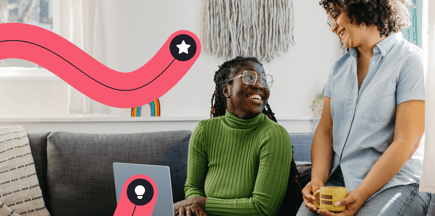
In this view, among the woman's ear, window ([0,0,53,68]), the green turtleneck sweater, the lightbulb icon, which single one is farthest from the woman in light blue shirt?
window ([0,0,53,68])

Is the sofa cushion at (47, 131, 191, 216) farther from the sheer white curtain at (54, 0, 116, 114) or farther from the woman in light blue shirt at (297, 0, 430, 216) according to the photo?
the woman in light blue shirt at (297, 0, 430, 216)

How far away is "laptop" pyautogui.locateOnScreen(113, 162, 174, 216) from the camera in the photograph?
0.83 metres

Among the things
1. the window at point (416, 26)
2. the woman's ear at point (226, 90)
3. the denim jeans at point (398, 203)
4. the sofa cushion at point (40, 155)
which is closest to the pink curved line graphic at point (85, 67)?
the woman's ear at point (226, 90)

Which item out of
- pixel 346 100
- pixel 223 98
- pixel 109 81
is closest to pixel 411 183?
pixel 346 100

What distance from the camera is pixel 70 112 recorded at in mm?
2146

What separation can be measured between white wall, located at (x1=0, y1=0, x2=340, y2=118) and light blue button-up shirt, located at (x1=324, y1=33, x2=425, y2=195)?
1.34 metres

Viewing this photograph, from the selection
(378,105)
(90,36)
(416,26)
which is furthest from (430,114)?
(90,36)

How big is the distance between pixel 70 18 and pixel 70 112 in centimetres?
68

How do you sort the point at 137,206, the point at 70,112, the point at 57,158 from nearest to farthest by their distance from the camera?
1. the point at 137,206
2. the point at 57,158
3. the point at 70,112

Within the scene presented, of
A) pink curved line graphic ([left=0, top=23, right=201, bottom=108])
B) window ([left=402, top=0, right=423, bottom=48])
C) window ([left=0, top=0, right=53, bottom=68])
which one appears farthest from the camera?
window ([left=0, top=0, right=53, bottom=68])

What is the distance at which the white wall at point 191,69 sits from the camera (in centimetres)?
225

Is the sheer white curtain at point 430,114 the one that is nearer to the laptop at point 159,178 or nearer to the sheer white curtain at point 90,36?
the laptop at point 159,178

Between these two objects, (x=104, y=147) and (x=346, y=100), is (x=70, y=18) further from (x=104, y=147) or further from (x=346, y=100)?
(x=346, y=100)

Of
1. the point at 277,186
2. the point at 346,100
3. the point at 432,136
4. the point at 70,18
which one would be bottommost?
the point at 277,186
